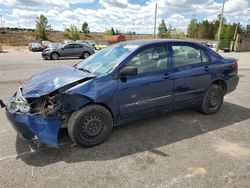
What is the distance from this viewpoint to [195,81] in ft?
15.3

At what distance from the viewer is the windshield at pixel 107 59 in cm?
391

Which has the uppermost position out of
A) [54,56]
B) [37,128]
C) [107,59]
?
[107,59]

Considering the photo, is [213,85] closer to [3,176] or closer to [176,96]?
[176,96]

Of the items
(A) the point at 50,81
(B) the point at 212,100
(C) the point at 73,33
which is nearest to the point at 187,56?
(B) the point at 212,100

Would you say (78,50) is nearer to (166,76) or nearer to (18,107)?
(166,76)

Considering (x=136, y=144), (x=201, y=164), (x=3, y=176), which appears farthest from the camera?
(x=136, y=144)

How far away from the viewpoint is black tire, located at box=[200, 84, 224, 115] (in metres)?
4.96

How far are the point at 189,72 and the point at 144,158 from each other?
78.0 inches

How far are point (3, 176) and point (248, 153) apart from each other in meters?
3.32

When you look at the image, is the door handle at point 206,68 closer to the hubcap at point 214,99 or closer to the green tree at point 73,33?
the hubcap at point 214,99

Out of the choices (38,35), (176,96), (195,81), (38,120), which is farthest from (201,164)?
(38,35)

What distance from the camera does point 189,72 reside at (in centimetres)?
454

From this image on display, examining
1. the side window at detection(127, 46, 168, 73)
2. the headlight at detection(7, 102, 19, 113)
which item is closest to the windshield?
the side window at detection(127, 46, 168, 73)

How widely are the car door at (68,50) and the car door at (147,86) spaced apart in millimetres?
16354
